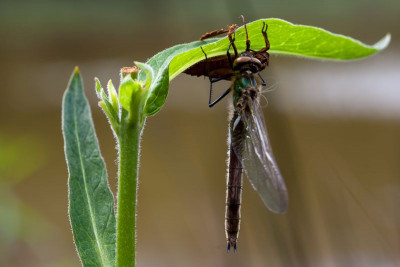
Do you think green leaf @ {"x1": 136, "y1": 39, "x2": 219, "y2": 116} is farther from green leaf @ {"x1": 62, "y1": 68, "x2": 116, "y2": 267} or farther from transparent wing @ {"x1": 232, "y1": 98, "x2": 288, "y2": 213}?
transparent wing @ {"x1": 232, "y1": 98, "x2": 288, "y2": 213}

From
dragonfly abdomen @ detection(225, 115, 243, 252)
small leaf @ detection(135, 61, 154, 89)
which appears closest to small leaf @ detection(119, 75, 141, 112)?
small leaf @ detection(135, 61, 154, 89)

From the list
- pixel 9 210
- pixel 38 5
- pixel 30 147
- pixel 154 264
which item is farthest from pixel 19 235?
pixel 38 5

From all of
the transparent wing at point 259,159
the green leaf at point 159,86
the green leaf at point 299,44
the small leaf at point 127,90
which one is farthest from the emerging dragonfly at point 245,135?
the small leaf at point 127,90

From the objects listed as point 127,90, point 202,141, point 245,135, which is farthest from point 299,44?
point 202,141

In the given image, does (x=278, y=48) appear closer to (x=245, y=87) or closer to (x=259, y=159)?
(x=259, y=159)

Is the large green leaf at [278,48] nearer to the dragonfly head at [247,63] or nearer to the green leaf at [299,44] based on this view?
the green leaf at [299,44]
